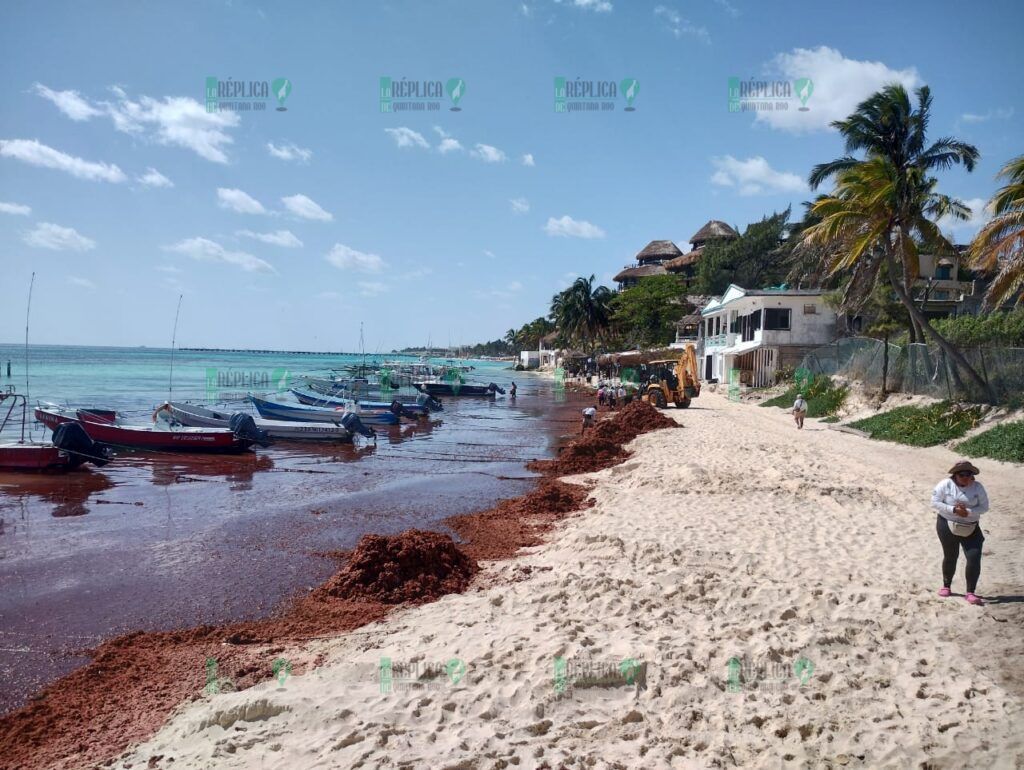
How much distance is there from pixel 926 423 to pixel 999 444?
10.7ft

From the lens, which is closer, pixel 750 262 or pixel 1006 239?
pixel 1006 239

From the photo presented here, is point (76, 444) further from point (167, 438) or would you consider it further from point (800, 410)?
point (800, 410)

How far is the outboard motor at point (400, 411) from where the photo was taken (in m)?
28.1

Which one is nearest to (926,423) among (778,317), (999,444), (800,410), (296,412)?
(999,444)

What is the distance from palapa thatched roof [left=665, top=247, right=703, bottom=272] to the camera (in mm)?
60344

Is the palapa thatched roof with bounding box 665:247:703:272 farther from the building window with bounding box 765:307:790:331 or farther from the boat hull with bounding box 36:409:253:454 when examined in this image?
the boat hull with bounding box 36:409:253:454

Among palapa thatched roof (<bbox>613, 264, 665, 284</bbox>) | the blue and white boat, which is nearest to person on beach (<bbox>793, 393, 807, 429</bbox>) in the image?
the blue and white boat

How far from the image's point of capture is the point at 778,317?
32094 millimetres

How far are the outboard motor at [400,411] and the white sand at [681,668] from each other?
793 inches

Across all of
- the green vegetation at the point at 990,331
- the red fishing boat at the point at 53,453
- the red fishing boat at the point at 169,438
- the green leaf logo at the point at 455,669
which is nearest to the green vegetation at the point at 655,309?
the green vegetation at the point at 990,331

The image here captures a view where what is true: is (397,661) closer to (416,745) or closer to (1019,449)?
(416,745)

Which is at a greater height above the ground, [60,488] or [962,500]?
[962,500]

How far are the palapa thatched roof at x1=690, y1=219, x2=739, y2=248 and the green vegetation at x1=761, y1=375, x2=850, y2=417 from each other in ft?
118

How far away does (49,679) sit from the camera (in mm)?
5680
